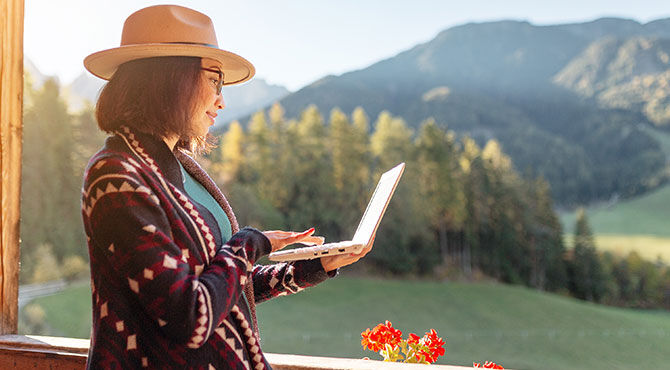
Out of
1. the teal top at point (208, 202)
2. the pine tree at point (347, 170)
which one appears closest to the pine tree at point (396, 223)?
the pine tree at point (347, 170)

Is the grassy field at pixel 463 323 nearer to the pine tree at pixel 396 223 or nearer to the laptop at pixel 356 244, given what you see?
the pine tree at pixel 396 223

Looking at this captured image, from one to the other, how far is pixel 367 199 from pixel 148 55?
21.1 meters

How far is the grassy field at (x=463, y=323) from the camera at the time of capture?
1553cm

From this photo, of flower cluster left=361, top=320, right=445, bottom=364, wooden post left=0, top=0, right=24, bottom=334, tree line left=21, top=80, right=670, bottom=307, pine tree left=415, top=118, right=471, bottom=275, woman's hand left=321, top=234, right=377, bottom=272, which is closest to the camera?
woman's hand left=321, top=234, right=377, bottom=272

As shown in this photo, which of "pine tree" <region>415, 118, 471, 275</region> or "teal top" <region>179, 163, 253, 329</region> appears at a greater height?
"teal top" <region>179, 163, 253, 329</region>

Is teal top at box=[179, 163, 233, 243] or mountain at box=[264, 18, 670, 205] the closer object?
teal top at box=[179, 163, 233, 243]

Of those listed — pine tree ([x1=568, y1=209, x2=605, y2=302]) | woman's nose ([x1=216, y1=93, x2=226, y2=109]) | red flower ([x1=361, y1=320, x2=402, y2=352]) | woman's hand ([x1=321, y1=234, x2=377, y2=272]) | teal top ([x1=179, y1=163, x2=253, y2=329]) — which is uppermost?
woman's nose ([x1=216, y1=93, x2=226, y2=109])

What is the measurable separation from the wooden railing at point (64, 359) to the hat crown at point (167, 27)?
0.71m

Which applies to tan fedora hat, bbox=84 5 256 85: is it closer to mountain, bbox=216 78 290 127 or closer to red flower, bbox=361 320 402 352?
red flower, bbox=361 320 402 352

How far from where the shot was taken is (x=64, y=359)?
1.30m

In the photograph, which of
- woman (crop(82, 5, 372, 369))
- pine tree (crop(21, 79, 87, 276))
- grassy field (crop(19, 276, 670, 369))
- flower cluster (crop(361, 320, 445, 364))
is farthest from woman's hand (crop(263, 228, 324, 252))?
pine tree (crop(21, 79, 87, 276))

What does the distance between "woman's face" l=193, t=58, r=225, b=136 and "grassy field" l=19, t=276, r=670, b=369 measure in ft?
45.0

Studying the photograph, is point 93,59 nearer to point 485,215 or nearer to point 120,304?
point 120,304

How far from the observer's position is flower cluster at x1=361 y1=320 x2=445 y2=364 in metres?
1.54
